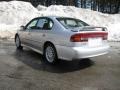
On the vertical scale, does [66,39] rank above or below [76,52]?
above

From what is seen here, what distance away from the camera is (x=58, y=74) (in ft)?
21.6

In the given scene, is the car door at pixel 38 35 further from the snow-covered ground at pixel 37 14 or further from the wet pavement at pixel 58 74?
the snow-covered ground at pixel 37 14

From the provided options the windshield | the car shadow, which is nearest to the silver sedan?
the windshield

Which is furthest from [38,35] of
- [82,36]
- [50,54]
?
[82,36]

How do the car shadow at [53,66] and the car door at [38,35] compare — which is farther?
the car door at [38,35]

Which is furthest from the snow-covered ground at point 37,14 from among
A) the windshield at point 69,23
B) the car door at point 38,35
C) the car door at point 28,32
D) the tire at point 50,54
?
the tire at point 50,54

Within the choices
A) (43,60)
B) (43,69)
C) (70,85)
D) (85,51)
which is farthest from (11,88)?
(43,60)

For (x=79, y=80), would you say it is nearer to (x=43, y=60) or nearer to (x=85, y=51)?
(x=85, y=51)

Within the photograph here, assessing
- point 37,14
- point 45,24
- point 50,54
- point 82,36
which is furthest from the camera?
point 37,14

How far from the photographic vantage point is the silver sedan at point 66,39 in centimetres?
676

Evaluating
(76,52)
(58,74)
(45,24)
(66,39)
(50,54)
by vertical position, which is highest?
(45,24)

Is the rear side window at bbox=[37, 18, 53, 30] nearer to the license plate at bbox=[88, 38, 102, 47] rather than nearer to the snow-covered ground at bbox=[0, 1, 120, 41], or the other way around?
the license plate at bbox=[88, 38, 102, 47]

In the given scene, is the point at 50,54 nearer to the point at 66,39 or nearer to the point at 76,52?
the point at 66,39

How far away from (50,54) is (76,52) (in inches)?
51.4
